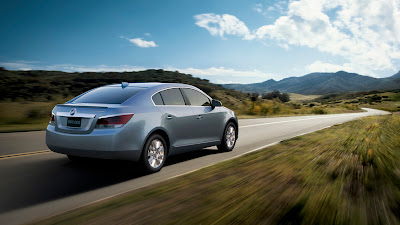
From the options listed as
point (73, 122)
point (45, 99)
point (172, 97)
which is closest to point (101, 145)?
point (73, 122)

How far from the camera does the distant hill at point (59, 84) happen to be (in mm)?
27650

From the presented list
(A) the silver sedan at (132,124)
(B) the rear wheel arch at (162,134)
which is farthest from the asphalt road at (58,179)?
Result: (B) the rear wheel arch at (162,134)

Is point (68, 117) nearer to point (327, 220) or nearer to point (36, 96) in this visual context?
point (327, 220)

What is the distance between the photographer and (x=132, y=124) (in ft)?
19.6

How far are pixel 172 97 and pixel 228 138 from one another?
2.53 m

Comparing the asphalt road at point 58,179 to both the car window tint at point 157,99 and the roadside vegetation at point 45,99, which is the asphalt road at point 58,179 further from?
the roadside vegetation at point 45,99

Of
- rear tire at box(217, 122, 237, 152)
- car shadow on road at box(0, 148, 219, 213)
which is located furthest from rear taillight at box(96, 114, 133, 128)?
rear tire at box(217, 122, 237, 152)

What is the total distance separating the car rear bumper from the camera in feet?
18.7

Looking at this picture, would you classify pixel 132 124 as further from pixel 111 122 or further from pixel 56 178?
pixel 56 178

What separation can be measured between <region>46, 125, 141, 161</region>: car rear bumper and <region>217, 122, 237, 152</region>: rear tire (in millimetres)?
3404

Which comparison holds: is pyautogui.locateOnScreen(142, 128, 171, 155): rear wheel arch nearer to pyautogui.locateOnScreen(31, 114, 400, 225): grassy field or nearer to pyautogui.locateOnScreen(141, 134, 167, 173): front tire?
pyautogui.locateOnScreen(141, 134, 167, 173): front tire

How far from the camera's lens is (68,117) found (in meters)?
6.06

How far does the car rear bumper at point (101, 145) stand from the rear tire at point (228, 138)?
3404 millimetres

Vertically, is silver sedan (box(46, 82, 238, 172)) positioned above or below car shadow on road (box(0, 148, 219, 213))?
above
